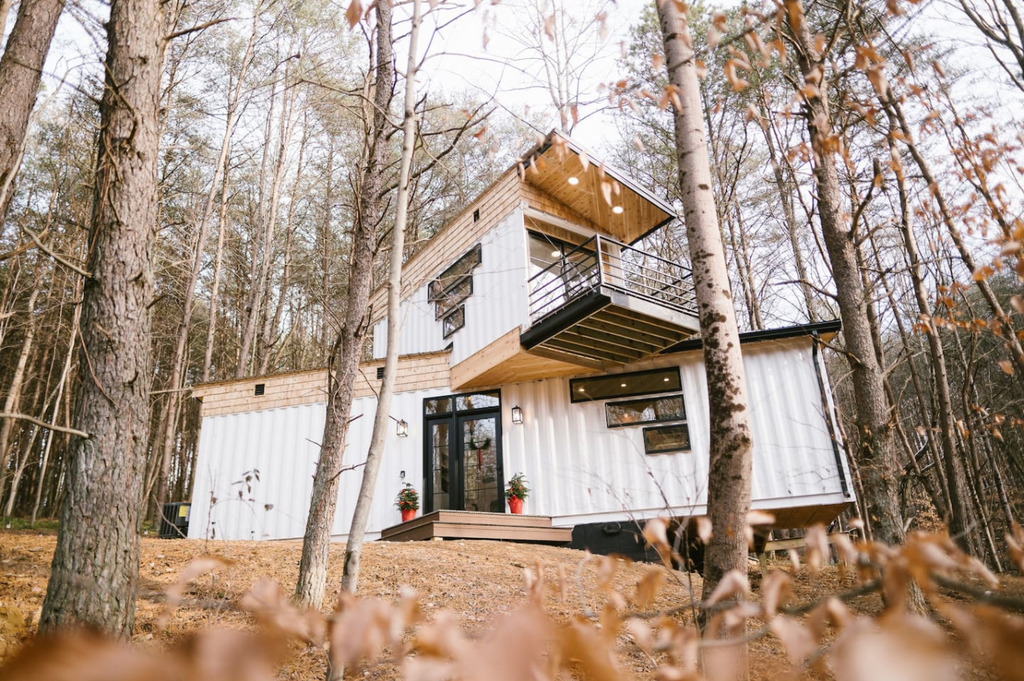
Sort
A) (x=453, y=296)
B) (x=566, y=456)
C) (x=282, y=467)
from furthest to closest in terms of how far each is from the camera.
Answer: (x=453, y=296)
(x=282, y=467)
(x=566, y=456)

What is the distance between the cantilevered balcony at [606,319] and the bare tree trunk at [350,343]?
369 cm

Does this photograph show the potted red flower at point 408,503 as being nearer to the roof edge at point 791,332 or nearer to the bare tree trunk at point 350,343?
the bare tree trunk at point 350,343

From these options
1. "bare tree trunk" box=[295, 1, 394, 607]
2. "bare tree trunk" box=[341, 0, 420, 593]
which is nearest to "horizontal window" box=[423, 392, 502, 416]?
"bare tree trunk" box=[295, 1, 394, 607]

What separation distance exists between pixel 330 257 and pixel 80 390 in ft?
41.5

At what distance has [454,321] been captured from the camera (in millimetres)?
11312

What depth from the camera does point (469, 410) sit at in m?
10.2

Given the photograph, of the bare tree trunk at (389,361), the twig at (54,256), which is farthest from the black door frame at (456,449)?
the twig at (54,256)

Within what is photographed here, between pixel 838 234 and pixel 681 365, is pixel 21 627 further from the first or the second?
pixel 681 365

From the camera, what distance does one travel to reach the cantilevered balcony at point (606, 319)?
26.7ft

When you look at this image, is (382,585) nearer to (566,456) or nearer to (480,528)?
(480,528)

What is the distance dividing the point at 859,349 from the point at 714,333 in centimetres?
357

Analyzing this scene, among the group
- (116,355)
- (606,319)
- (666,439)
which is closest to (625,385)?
(666,439)

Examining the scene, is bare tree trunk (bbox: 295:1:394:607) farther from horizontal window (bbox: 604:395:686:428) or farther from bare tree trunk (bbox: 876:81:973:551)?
horizontal window (bbox: 604:395:686:428)

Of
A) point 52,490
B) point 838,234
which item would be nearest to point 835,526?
point 838,234
